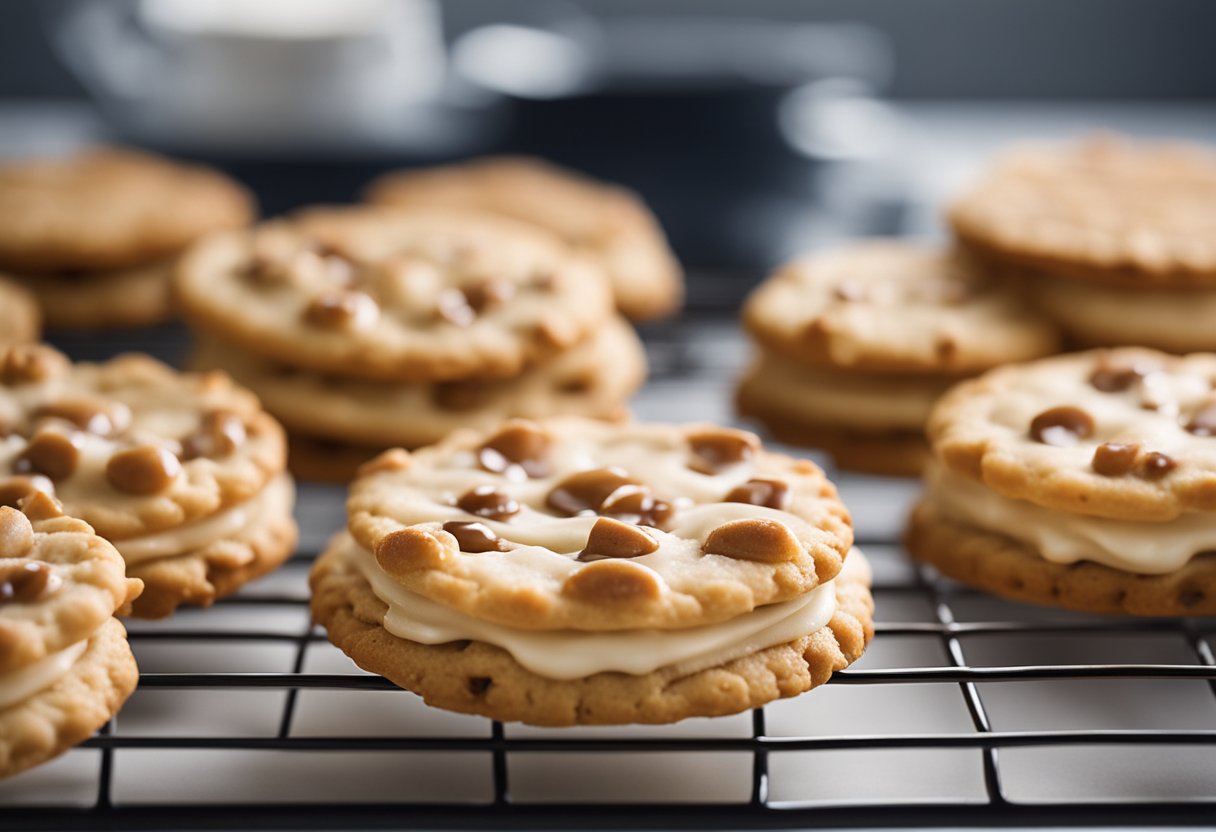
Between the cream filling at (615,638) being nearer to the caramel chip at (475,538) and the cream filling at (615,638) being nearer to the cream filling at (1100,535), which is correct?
the caramel chip at (475,538)

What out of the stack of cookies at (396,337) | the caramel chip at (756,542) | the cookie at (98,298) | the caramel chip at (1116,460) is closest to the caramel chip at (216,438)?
the stack of cookies at (396,337)

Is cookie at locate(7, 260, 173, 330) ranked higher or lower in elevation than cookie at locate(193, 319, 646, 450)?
lower

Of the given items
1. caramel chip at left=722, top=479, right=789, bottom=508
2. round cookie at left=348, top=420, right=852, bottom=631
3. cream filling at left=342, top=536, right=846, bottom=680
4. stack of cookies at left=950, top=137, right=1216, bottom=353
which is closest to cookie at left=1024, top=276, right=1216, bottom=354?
stack of cookies at left=950, top=137, right=1216, bottom=353

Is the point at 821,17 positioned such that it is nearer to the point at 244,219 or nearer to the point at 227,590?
the point at 244,219

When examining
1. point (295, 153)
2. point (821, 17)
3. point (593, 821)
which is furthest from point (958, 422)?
point (821, 17)

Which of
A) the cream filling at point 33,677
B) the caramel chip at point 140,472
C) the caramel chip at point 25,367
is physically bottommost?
the cream filling at point 33,677

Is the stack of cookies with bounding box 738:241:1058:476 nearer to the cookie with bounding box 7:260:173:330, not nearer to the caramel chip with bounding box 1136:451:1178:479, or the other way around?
the caramel chip with bounding box 1136:451:1178:479
